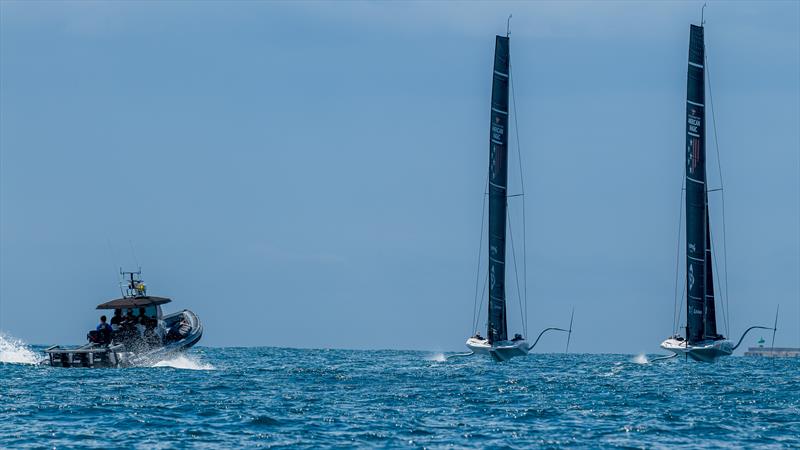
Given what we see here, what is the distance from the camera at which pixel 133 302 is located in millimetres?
57531

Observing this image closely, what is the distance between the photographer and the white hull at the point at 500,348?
70562 mm

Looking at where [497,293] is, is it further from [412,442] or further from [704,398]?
[412,442]

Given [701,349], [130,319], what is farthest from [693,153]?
[130,319]

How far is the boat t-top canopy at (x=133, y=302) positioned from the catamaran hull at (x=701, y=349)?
27.5 meters

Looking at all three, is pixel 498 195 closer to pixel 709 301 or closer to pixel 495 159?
pixel 495 159

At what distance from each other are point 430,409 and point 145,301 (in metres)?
21.6

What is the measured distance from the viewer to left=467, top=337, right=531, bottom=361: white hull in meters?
70.6

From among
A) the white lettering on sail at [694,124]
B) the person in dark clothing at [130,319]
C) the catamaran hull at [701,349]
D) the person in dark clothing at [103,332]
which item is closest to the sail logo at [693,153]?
the white lettering on sail at [694,124]

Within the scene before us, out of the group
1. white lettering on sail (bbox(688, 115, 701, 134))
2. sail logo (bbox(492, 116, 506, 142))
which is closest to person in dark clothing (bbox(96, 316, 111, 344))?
sail logo (bbox(492, 116, 506, 142))

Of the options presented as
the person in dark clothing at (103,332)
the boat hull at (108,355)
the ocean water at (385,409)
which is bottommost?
the ocean water at (385,409)

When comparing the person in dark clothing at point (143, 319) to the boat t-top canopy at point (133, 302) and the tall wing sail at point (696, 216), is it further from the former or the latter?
the tall wing sail at point (696, 216)

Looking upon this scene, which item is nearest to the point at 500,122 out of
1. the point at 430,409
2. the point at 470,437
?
the point at 430,409

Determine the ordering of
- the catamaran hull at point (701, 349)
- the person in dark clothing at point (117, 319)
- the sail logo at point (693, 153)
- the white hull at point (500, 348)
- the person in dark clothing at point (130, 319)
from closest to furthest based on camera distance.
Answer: the person in dark clothing at point (130, 319), the person in dark clothing at point (117, 319), the white hull at point (500, 348), the catamaran hull at point (701, 349), the sail logo at point (693, 153)

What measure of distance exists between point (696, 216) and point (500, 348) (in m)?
12.9
